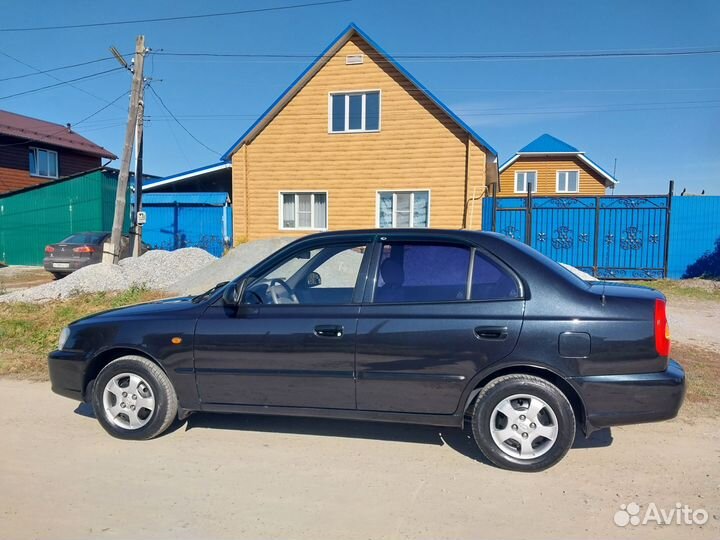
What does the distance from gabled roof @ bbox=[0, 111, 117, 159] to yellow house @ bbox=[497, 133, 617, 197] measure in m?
23.6

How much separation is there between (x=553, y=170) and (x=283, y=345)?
103ft

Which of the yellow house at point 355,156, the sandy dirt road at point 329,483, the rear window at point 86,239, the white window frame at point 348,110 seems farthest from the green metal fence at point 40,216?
the sandy dirt road at point 329,483

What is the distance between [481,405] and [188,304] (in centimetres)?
239

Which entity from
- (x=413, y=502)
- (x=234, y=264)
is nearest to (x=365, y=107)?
(x=234, y=264)

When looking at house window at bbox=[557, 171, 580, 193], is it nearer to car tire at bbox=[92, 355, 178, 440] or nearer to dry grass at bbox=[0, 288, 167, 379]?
dry grass at bbox=[0, 288, 167, 379]

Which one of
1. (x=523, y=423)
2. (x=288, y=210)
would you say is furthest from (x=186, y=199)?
(x=523, y=423)

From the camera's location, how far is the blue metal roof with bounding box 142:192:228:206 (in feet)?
69.3

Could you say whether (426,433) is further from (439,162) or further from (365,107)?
(365,107)

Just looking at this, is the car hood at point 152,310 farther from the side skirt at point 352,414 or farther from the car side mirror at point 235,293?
the side skirt at point 352,414

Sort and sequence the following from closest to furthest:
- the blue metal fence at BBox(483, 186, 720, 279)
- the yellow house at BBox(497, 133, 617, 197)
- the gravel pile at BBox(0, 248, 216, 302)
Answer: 1. the gravel pile at BBox(0, 248, 216, 302)
2. the blue metal fence at BBox(483, 186, 720, 279)
3. the yellow house at BBox(497, 133, 617, 197)

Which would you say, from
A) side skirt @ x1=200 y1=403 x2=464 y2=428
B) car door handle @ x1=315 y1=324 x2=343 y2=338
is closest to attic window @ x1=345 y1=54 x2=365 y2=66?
car door handle @ x1=315 y1=324 x2=343 y2=338

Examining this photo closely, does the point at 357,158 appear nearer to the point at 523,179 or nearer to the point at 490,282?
the point at 490,282

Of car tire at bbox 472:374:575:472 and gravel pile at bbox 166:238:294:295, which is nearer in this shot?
car tire at bbox 472:374:575:472

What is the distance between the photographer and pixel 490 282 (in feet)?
12.1
